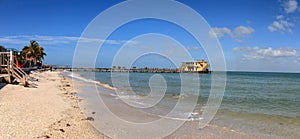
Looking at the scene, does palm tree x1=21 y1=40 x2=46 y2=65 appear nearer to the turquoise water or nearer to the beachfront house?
the turquoise water

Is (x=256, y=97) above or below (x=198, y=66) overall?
A: below

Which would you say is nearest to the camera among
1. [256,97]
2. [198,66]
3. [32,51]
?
[256,97]

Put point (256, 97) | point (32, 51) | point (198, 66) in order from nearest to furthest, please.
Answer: point (256, 97), point (32, 51), point (198, 66)

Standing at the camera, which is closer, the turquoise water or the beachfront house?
the turquoise water

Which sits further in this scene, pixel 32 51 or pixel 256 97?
pixel 32 51

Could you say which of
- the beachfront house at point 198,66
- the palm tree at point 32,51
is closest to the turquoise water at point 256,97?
the palm tree at point 32,51

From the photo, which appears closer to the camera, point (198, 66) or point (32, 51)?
point (32, 51)

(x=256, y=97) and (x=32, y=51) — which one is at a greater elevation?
(x=32, y=51)

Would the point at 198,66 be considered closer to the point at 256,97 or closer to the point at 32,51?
the point at 32,51

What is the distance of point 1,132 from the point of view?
242 inches

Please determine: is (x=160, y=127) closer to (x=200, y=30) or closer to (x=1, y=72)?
(x=200, y=30)

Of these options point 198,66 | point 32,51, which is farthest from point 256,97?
point 198,66

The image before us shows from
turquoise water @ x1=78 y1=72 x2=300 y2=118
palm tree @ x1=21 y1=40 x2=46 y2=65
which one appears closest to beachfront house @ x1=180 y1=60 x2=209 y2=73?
palm tree @ x1=21 y1=40 x2=46 y2=65

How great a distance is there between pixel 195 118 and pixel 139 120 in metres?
2.52
